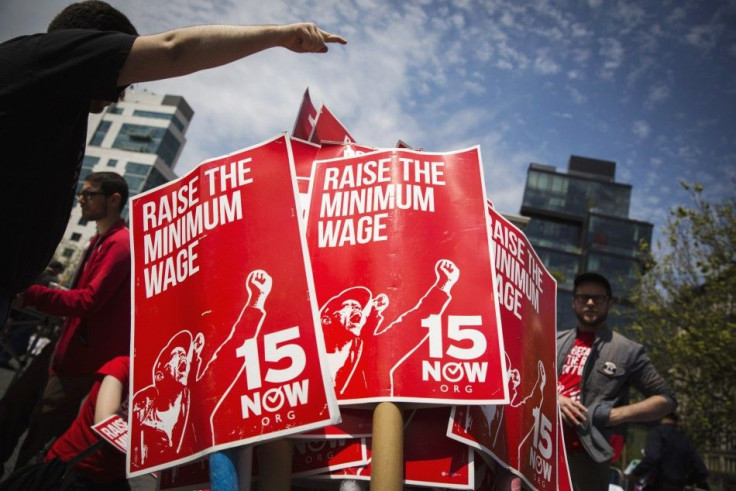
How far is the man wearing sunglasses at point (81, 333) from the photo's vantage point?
2.62 meters

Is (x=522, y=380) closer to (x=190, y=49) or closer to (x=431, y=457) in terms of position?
(x=431, y=457)

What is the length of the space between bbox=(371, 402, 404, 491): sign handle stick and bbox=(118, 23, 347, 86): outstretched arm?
115 centimetres

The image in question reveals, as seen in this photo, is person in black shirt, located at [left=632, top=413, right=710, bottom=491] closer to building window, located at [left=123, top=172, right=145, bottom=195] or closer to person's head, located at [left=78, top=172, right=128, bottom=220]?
person's head, located at [left=78, top=172, right=128, bottom=220]

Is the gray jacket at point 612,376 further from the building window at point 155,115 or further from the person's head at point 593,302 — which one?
the building window at point 155,115

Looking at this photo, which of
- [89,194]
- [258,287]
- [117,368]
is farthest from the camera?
[89,194]

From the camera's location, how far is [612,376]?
302 cm

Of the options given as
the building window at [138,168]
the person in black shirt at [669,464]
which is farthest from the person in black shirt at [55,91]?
the building window at [138,168]

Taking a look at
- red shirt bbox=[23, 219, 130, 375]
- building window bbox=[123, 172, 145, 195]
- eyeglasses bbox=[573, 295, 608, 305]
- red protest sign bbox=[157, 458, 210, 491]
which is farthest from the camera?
building window bbox=[123, 172, 145, 195]

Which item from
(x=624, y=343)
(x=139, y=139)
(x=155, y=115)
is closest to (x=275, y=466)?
(x=624, y=343)

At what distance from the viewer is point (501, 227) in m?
2.00

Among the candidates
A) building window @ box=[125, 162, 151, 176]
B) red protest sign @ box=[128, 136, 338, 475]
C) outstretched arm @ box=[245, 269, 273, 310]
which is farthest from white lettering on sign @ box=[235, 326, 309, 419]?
building window @ box=[125, 162, 151, 176]

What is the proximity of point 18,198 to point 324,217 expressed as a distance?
3.05 feet

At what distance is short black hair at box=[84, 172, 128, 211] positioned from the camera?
316cm

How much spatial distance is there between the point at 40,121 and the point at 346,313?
1.08 m
